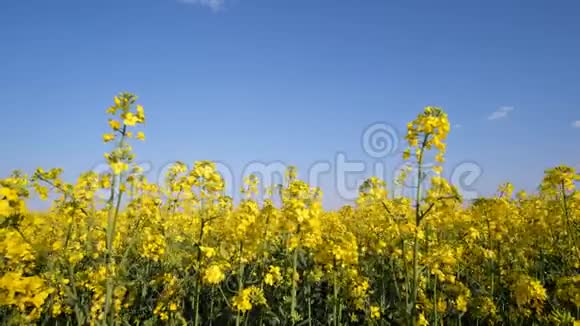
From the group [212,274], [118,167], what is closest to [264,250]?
[212,274]

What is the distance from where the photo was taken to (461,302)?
15.7 feet

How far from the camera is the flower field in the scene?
335 cm

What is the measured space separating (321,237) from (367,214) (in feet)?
12.8

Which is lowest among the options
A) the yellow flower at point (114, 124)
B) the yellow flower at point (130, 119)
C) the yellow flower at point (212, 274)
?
the yellow flower at point (212, 274)

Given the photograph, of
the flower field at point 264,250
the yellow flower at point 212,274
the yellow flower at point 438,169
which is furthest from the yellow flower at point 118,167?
the yellow flower at point 438,169

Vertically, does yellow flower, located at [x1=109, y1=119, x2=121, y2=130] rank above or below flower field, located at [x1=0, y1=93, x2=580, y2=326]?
above

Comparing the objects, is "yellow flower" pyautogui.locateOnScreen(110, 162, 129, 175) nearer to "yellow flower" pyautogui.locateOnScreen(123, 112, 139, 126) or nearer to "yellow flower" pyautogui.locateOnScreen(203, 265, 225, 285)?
"yellow flower" pyautogui.locateOnScreen(123, 112, 139, 126)

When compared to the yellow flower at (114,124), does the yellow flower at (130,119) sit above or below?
above

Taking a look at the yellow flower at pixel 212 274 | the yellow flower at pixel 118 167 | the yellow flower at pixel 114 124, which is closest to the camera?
the yellow flower at pixel 118 167

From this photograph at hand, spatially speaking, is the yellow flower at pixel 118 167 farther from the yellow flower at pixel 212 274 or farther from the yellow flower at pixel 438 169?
the yellow flower at pixel 438 169

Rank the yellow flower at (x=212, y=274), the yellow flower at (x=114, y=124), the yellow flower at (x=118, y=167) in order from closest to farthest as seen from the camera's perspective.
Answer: the yellow flower at (x=118, y=167), the yellow flower at (x=114, y=124), the yellow flower at (x=212, y=274)

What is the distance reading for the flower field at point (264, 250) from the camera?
3350 mm

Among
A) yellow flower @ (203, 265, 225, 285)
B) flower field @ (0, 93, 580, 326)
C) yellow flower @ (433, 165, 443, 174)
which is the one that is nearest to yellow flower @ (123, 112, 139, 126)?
flower field @ (0, 93, 580, 326)

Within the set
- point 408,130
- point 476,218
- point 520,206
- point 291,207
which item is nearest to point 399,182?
point 408,130
